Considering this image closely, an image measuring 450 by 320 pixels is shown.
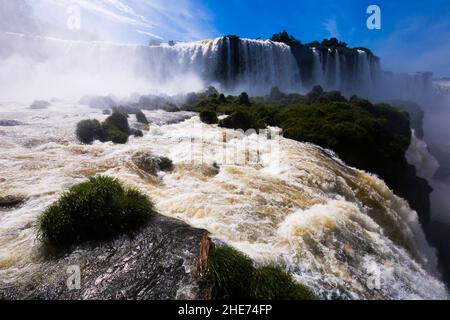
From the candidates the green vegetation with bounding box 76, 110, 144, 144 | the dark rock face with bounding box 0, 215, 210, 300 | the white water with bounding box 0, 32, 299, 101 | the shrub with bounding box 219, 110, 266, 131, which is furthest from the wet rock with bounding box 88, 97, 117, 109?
the dark rock face with bounding box 0, 215, 210, 300

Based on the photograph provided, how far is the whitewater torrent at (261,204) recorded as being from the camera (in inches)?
287

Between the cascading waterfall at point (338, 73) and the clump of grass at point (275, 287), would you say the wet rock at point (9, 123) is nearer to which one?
the clump of grass at point (275, 287)

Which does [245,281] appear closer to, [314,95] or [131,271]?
[131,271]

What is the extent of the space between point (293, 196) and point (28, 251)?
800cm

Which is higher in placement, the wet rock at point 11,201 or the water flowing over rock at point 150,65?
the water flowing over rock at point 150,65

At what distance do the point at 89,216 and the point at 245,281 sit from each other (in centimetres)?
377

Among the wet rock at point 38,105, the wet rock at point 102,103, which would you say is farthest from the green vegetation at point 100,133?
the wet rock at point 102,103

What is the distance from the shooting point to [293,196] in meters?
11.2

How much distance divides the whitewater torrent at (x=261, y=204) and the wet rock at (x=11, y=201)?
0.91 ft

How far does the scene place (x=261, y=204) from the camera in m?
10.1

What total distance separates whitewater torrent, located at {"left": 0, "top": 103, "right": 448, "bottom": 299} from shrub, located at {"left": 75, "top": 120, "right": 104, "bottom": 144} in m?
0.57

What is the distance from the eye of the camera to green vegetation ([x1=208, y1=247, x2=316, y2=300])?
5.51 meters

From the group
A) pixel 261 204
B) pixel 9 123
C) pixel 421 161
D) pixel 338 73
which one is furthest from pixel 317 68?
pixel 261 204
